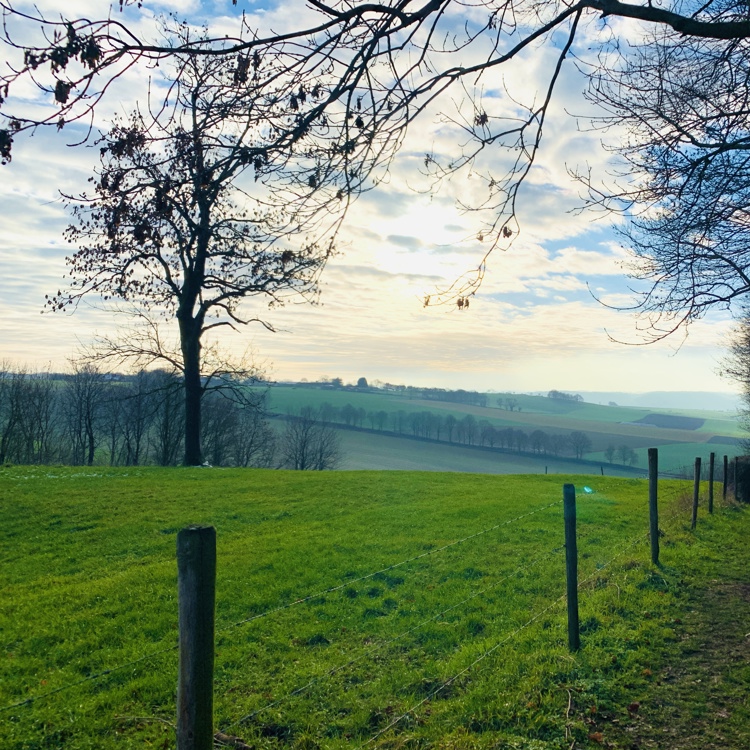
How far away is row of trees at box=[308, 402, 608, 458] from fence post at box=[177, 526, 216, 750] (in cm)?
9439

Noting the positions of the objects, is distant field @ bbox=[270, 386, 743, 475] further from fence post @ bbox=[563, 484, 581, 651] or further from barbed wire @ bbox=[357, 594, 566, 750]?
fence post @ bbox=[563, 484, 581, 651]

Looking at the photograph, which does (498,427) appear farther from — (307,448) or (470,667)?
(470,667)

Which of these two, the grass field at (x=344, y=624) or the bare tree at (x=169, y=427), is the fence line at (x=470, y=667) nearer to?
the grass field at (x=344, y=624)

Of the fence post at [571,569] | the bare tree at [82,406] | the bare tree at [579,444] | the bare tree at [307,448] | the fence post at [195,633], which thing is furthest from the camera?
the bare tree at [579,444]

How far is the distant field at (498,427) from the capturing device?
82438 millimetres

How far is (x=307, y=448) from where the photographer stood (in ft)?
235

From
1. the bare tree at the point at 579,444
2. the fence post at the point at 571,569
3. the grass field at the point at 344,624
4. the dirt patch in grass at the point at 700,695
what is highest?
the fence post at the point at 571,569

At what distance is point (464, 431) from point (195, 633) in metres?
106

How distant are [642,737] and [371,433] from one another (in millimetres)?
100567

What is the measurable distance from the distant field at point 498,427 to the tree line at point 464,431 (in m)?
2.57

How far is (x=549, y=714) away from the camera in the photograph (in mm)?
4832

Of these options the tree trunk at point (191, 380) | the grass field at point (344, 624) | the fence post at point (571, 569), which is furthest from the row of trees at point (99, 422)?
the fence post at point (571, 569)

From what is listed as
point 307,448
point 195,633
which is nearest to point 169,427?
point 307,448

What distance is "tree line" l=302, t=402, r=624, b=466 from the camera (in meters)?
93.6
